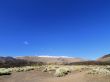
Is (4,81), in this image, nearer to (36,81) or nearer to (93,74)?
(36,81)

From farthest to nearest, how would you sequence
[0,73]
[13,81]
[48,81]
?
[0,73] < [13,81] < [48,81]

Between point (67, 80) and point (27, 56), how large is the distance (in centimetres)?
15169

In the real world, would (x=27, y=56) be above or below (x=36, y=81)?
above

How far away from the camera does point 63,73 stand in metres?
20.3

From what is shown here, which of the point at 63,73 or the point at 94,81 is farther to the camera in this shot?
the point at 63,73

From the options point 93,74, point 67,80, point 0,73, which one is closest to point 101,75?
point 93,74

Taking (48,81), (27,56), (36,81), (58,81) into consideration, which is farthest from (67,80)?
(27,56)

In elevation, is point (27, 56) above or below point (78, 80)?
above

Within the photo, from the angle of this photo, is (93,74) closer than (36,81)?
Yes

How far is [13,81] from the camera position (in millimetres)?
19172

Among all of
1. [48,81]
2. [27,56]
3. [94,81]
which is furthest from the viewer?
[27,56]

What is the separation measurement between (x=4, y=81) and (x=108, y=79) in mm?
9980

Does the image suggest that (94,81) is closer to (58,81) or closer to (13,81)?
(58,81)

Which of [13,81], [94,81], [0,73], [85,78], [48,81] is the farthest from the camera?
[0,73]
